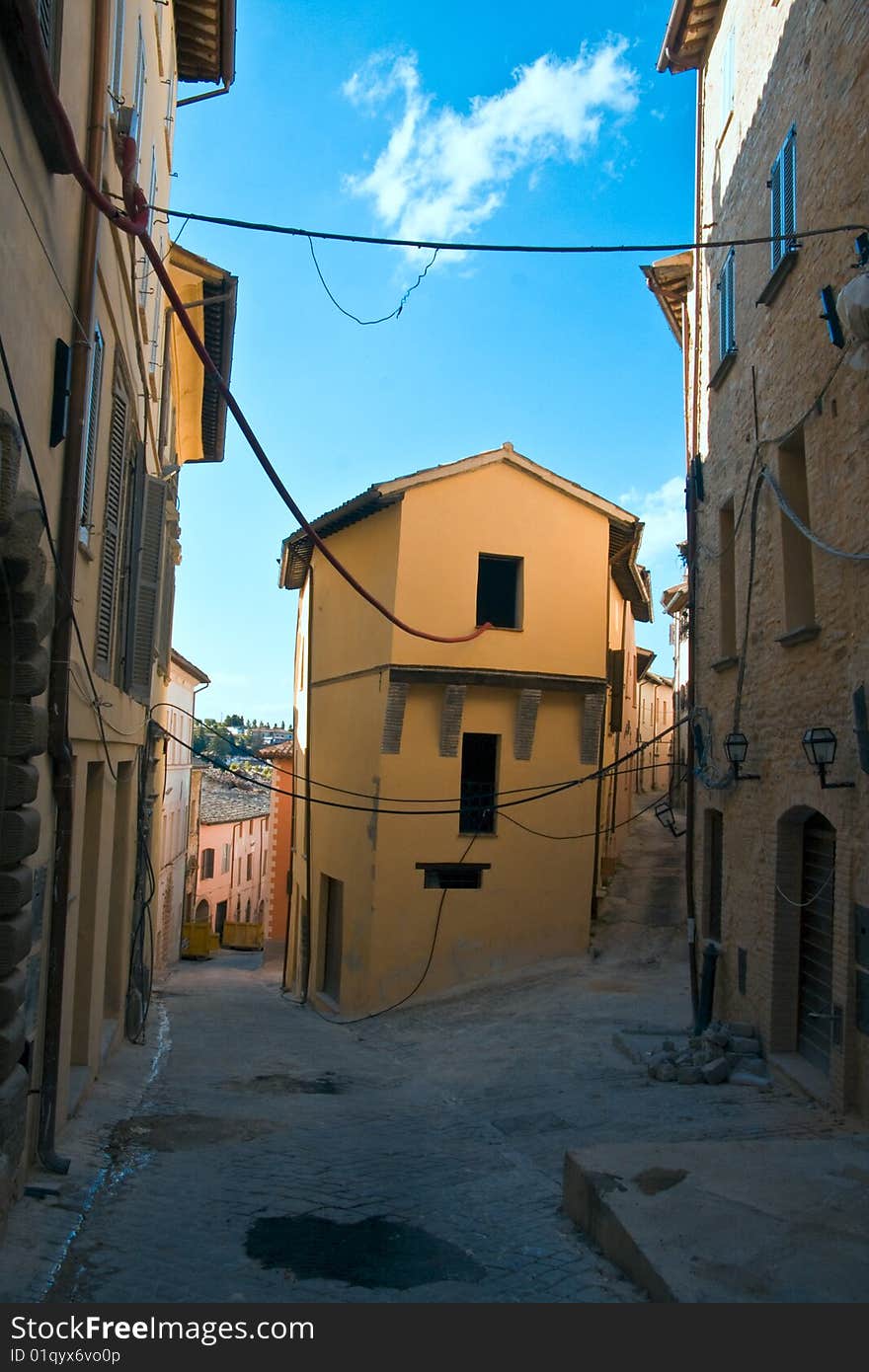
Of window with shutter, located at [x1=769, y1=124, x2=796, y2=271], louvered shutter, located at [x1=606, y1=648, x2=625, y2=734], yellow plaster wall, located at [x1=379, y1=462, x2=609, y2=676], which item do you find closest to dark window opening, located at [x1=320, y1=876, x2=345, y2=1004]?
yellow plaster wall, located at [x1=379, y1=462, x2=609, y2=676]

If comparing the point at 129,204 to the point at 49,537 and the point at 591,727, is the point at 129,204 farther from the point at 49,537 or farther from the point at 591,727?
the point at 591,727

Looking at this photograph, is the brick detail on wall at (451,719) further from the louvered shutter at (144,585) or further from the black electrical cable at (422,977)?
the louvered shutter at (144,585)

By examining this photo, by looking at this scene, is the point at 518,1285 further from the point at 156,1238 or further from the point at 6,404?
the point at 6,404

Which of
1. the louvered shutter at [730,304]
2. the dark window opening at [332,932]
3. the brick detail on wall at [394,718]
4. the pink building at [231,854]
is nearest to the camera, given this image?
the louvered shutter at [730,304]

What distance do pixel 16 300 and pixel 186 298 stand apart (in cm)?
1208

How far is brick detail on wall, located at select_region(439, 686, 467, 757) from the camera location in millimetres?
17469

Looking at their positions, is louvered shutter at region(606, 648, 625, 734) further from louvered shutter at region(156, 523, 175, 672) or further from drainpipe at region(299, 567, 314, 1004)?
louvered shutter at region(156, 523, 175, 672)

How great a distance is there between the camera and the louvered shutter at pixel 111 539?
8877 mm

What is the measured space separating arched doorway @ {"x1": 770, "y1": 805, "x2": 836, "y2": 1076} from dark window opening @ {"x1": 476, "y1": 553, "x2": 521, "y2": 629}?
902 centimetres

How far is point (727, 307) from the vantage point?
12.7 meters

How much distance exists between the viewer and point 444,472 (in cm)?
1766

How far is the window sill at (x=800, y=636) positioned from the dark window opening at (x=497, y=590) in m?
8.89

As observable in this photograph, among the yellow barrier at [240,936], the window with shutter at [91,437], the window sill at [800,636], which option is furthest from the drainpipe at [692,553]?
the yellow barrier at [240,936]

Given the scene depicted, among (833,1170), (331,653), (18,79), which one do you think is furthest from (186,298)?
(833,1170)
